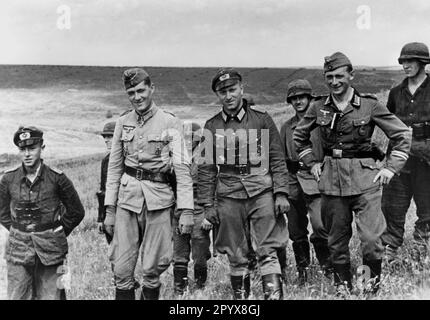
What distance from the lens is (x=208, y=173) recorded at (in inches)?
203

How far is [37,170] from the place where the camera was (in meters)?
5.11

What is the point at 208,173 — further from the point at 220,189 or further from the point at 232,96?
the point at 232,96

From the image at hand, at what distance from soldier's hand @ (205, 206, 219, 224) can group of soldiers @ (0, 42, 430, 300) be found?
1cm

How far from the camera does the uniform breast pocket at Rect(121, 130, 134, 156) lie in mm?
4965

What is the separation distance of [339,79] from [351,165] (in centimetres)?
86

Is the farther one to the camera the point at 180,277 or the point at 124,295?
the point at 180,277

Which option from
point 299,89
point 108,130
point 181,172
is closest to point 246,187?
point 181,172

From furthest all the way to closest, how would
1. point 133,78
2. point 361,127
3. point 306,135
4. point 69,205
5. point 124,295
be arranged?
point 306,135
point 69,205
point 361,127
point 133,78
point 124,295

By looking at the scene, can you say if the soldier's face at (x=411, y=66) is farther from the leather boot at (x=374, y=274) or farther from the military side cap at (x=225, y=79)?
the leather boot at (x=374, y=274)

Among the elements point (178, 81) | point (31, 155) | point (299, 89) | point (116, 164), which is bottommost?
point (116, 164)

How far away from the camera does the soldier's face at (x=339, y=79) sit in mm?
4965

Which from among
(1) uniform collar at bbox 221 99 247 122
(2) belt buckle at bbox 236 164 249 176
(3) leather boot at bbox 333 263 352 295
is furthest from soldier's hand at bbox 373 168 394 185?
(1) uniform collar at bbox 221 99 247 122
